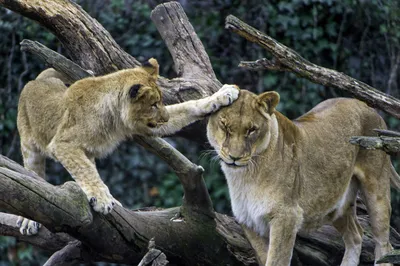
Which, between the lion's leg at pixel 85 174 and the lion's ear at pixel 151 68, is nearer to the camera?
the lion's leg at pixel 85 174

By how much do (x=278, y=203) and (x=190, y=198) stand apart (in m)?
0.62

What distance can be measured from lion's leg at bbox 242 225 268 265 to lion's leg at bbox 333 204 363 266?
761 mm

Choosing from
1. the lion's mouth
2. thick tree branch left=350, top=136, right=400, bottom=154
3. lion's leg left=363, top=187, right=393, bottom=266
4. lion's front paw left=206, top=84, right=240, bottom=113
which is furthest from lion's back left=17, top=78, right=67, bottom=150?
lion's leg left=363, top=187, right=393, bottom=266

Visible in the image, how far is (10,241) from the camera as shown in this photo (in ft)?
27.0

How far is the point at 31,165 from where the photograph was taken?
5355mm

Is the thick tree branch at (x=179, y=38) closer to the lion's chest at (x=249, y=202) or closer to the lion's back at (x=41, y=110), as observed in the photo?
the lion's back at (x=41, y=110)

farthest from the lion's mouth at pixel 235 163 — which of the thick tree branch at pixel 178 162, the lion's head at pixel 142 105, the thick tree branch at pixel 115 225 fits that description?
the thick tree branch at pixel 115 225

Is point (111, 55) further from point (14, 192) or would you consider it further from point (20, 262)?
point (20, 262)

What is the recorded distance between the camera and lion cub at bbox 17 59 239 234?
15.9 ft

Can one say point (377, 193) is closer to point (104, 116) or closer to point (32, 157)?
point (104, 116)

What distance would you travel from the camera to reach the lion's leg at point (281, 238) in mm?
4973

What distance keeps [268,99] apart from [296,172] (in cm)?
53

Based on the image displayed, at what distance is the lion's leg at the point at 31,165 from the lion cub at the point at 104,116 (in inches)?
0.5

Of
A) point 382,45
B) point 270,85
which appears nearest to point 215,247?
point 270,85
